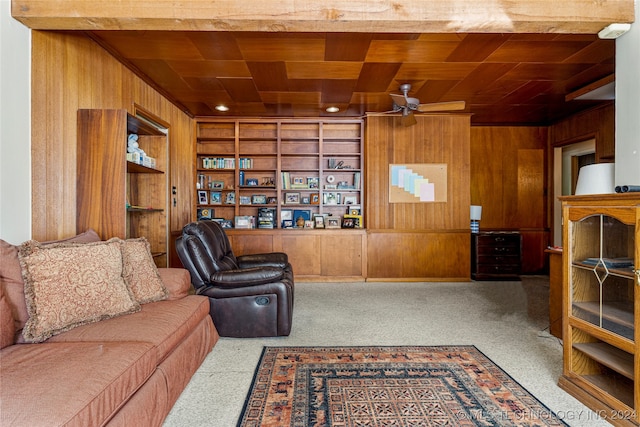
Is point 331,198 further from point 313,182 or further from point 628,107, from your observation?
point 628,107

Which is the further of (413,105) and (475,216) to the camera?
(475,216)

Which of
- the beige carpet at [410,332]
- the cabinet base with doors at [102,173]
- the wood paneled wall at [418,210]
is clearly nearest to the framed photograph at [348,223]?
the wood paneled wall at [418,210]

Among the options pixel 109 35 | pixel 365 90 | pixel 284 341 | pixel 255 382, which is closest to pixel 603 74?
pixel 365 90

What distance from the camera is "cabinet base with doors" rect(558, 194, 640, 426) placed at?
1695 mm

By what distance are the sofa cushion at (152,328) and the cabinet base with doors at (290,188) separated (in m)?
3.12

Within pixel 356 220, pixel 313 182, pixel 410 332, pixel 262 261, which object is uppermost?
pixel 313 182

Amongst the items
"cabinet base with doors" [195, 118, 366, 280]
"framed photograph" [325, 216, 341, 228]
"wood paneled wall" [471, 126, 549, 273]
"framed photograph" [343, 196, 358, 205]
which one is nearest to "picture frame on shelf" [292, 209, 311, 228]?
"cabinet base with doors" [195, 118, 366, 280]

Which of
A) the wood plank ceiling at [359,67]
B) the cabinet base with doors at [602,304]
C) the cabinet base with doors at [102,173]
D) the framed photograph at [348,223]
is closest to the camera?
the cabinet base with doors at [602,304]

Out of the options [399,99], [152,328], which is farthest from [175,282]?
[399,99]

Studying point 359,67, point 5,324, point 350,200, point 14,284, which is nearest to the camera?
point 5,324

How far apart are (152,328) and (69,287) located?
467 millimetres

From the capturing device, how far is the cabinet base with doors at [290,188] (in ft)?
17.6

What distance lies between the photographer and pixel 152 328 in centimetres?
183

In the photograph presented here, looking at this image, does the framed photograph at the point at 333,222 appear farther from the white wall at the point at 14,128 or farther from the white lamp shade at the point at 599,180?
the white wall at the point at 14,128
